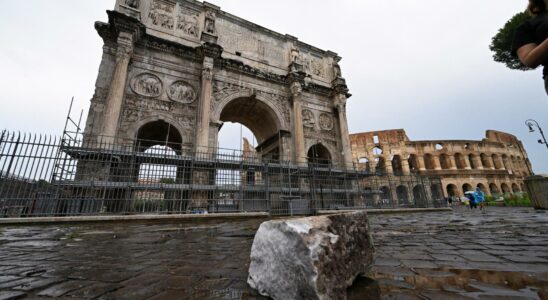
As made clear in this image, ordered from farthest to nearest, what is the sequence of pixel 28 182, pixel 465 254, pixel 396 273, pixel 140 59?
pixel 140 59, pixel 28 182, pixel 465 254, pixel 396 273

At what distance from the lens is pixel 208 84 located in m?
11.8

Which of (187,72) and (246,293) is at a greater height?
(187,72)

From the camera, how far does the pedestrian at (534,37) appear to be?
1.78 meters

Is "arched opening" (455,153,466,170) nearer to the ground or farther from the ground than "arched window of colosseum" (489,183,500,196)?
farther from the ground

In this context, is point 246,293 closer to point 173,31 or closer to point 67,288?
point 67,288

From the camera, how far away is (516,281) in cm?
116

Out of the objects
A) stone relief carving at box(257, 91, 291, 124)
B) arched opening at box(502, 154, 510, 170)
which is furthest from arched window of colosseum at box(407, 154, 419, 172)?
stone relief carving at box(257, 91, 291, 124)

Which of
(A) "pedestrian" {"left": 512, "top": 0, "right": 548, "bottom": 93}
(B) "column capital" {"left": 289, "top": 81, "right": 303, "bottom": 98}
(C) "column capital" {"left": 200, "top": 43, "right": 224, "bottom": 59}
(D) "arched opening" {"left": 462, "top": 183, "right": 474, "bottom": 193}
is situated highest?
(C) "column capital" {"left": 200, "top": 43, "right": 224, "bottom": 59}

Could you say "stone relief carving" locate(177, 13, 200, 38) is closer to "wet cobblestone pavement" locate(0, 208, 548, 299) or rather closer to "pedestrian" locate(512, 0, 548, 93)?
"wet cobblestone pavement" locate(0, 208, 548, 299)

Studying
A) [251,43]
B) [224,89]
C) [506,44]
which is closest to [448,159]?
[506,44]

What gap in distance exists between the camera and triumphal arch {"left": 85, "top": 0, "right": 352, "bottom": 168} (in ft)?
33.6

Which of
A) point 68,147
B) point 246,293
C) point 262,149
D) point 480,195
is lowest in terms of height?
point 246,293

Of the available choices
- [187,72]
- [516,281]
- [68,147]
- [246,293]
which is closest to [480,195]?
[516,281]

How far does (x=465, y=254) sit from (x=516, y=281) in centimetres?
69
